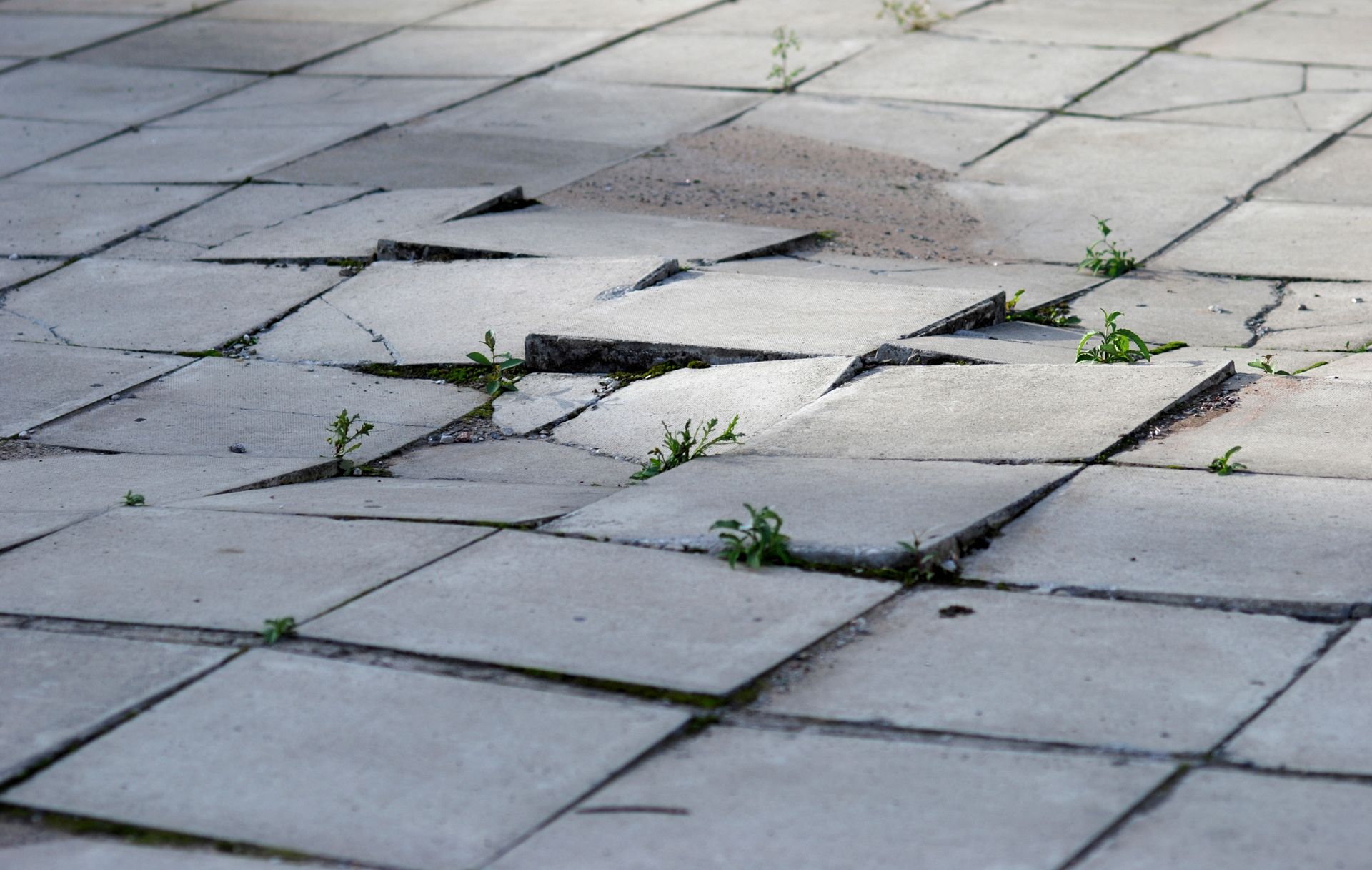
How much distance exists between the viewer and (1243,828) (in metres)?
2.01

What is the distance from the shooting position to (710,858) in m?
2.01

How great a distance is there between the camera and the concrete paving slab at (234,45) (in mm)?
8680

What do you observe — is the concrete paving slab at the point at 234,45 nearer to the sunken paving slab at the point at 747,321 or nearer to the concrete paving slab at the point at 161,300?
the concrete paving slab at the point at 161,300

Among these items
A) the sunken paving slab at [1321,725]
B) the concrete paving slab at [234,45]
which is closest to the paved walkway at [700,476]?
the sunken paving slab at [1321,725]

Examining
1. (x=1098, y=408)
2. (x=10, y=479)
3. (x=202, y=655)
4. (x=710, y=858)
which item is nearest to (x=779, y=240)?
(x=1098, y=408)

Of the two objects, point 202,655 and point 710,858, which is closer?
point 710,858

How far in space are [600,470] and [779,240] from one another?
6.54 ft

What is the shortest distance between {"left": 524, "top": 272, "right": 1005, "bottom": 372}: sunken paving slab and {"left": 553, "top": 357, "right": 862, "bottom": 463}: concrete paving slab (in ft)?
0.31

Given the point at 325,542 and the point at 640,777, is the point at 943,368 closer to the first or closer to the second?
the point at 325,542

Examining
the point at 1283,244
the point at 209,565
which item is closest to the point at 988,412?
the point at 209,565

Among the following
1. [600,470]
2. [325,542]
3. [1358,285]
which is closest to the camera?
[325,542]

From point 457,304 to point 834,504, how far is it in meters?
2.19

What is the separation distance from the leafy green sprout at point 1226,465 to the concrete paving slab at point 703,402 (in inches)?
39.4

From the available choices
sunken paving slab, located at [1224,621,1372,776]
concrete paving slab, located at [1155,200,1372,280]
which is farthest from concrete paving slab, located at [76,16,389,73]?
sunken paving slab, located at [1224,621,1372,776]
